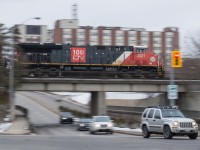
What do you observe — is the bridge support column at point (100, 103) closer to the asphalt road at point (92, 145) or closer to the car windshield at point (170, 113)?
the car windshield at point (170, 113)

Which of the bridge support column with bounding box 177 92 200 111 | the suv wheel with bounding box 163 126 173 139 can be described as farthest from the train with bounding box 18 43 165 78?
the suv wheel with bounding box 163 126 173 139

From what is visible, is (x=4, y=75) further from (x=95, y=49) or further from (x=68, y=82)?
(x=95, y=49)

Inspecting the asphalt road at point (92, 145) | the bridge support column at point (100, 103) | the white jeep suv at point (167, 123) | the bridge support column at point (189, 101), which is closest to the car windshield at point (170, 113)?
the white jeep suv at point (167, 123)

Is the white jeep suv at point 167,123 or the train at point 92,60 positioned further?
the train at point 92,60

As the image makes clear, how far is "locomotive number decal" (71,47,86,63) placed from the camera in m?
62.3

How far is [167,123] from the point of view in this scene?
25219 mm

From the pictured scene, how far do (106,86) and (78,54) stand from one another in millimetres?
5845

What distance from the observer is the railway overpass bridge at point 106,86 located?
193 feet

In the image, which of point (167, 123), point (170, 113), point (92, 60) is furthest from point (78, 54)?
point (167, 123)

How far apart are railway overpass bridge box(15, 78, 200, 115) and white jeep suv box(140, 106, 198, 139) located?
31387 mm

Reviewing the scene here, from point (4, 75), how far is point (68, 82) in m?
8.17

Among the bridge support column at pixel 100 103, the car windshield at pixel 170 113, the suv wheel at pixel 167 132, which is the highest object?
the car windshield at pixel 170 113

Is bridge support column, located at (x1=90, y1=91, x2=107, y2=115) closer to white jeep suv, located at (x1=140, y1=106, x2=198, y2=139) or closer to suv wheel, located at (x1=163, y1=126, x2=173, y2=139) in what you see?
white jeep suv, located at (x1=140, y1=106, x2=198, y2=139)

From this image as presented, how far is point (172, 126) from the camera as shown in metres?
24.7
